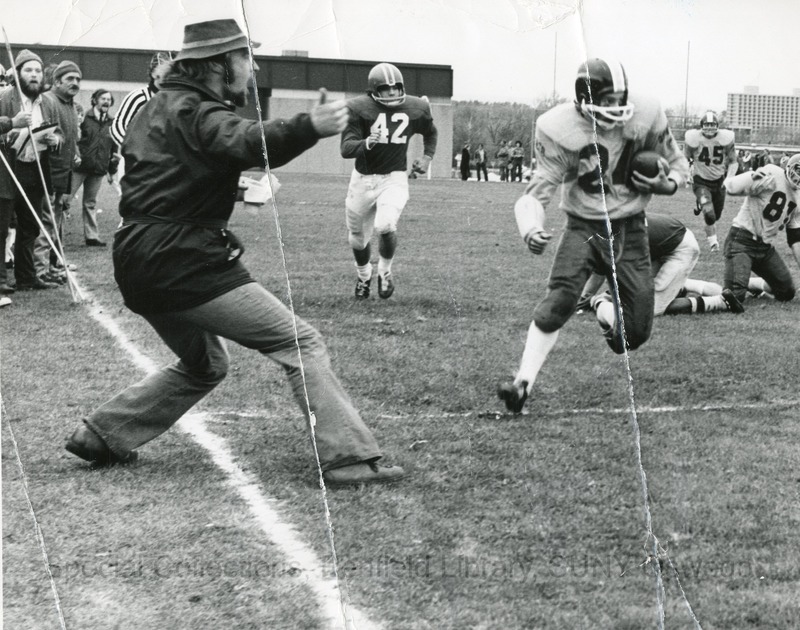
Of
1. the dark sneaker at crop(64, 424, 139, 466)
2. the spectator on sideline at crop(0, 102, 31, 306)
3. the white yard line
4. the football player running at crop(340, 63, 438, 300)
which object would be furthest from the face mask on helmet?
the dark sneaker at crop(64, 424, 139, 466)

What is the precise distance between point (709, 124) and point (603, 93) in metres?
11.1

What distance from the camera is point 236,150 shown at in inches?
151

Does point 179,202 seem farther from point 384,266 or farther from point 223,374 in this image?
point 384,266

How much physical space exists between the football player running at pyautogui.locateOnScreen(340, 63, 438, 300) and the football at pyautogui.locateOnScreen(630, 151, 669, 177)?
3.07m

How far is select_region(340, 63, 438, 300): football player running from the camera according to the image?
8.48m

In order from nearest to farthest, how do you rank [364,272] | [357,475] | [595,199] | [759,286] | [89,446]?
[357,475] → [89,446] → [595,199] → [364,272] → [759,286]

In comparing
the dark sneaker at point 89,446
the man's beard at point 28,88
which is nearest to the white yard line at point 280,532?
the dark sneaker at point 89,446

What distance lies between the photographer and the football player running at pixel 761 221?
9.33m

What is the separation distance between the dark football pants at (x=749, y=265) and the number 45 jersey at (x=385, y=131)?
266cm

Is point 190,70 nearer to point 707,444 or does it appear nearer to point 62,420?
point 62,420

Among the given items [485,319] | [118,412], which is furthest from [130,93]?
[118,412]

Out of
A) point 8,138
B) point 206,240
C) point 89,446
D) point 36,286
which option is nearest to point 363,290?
point 36,286

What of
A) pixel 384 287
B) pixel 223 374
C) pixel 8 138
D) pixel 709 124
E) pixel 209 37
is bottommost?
pixel 384 287

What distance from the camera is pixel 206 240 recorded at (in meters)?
4.22
